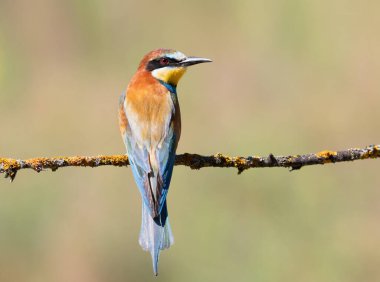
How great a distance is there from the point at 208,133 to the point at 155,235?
110 inches

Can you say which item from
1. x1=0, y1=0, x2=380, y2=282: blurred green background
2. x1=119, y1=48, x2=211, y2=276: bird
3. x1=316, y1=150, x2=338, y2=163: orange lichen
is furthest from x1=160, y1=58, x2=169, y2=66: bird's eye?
x1=0, y1=0, x2=380, y2=282: blurred green background

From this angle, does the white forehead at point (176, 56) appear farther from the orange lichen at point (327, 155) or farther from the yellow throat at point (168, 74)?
the orange lichen at point (327, 155)

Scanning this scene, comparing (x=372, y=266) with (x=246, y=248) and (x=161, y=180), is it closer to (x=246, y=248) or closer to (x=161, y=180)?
(x=246, y=248)

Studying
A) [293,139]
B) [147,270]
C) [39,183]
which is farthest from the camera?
[293,139]

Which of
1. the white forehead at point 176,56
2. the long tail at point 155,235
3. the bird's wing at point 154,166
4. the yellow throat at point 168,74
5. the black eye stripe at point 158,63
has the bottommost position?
the long tail at point 155,235

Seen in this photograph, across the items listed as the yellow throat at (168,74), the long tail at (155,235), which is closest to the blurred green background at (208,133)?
the yellow throat at (168,74)

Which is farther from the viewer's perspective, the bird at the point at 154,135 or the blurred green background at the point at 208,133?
A: the blurred green background at the point at 208,133

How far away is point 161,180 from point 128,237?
192cm

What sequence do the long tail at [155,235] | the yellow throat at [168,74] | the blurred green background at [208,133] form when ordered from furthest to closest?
the blurred green background at [208,133] → the yellow throat at [168,74] → the long tail at [155,235]

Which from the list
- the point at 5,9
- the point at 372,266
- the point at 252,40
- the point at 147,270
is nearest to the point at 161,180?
the point at 147,270

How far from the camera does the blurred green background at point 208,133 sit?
5031mm

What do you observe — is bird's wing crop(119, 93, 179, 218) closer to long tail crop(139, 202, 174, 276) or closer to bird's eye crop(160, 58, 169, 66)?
long tail crop(139, 202, 174, 276)

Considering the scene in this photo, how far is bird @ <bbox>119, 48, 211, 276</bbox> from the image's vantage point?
10.7ft

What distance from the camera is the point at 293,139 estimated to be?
5.80m
